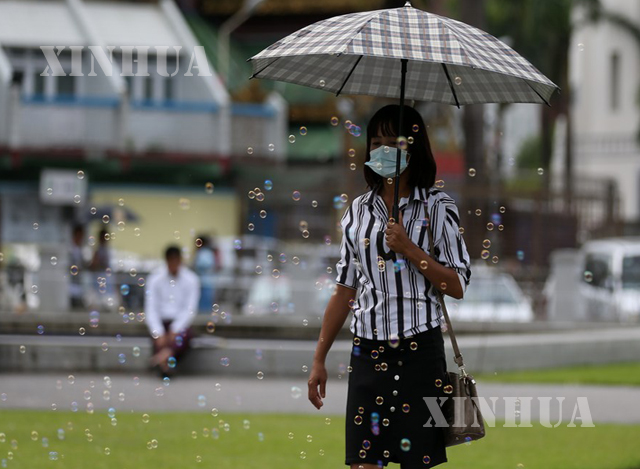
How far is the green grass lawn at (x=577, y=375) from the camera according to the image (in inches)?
493

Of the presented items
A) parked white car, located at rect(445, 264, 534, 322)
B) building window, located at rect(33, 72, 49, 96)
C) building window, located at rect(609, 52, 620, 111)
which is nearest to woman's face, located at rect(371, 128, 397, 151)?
parked white car, located at rect(445, 264, 534, 322)

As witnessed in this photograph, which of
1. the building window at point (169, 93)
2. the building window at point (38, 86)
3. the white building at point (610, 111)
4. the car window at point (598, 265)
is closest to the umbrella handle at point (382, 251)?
the car window at point (598, 265)

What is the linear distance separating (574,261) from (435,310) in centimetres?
1346

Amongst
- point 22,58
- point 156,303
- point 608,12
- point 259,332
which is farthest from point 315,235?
point 608,12

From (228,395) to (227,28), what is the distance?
22.5 m

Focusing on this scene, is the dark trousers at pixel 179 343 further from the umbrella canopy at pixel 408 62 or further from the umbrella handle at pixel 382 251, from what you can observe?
the umbrella handle at pixel 382 251

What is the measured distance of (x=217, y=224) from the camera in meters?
31.2

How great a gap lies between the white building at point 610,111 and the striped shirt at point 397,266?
49.4 metres

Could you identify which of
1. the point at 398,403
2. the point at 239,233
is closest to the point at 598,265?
the point at 239,233

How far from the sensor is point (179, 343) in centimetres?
1239

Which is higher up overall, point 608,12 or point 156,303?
point 608,12

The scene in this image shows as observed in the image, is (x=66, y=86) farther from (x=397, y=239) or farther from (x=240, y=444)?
(x=397, y=239)

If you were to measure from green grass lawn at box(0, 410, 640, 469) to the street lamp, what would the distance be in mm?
23361

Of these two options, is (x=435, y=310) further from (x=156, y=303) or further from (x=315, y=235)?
(x=315, y=235)
